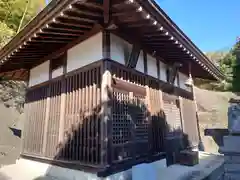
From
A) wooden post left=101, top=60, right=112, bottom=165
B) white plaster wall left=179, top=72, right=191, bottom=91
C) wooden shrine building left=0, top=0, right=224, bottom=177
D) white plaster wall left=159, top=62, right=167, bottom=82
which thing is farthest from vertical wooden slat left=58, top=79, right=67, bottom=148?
white plaster wall left=179, top=72, right=191, bottom=91

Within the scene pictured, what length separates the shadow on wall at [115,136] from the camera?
12.8 ft

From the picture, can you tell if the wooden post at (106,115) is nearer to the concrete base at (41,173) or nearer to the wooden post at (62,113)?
the concrete base at (41,173)

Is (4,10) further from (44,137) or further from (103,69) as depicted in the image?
(103,69)

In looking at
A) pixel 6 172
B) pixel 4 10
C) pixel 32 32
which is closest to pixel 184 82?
pixel 32 32

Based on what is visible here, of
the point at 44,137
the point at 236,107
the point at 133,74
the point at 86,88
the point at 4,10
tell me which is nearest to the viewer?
the point at 236,107

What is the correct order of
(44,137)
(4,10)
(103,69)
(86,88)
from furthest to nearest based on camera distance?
(4,10) → (44,137) → (86,88) → (103,69)

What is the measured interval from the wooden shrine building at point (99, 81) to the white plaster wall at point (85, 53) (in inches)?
0.9

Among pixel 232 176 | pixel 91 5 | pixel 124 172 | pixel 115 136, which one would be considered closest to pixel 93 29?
pixel 91 5

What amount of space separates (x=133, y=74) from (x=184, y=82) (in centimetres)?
404

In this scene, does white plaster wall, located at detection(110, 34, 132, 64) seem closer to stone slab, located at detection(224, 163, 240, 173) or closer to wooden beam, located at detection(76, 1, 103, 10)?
wooden beam, located at detection(76, 1, 103, 10)

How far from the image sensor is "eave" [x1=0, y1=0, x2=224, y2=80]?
10.6 ft

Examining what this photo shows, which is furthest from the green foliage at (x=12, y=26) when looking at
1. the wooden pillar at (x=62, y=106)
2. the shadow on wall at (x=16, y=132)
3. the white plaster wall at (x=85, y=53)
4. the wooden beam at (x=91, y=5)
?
the wooden beam at (x=91, y=5)

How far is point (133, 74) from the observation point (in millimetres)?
4793

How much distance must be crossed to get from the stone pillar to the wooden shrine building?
198cm
